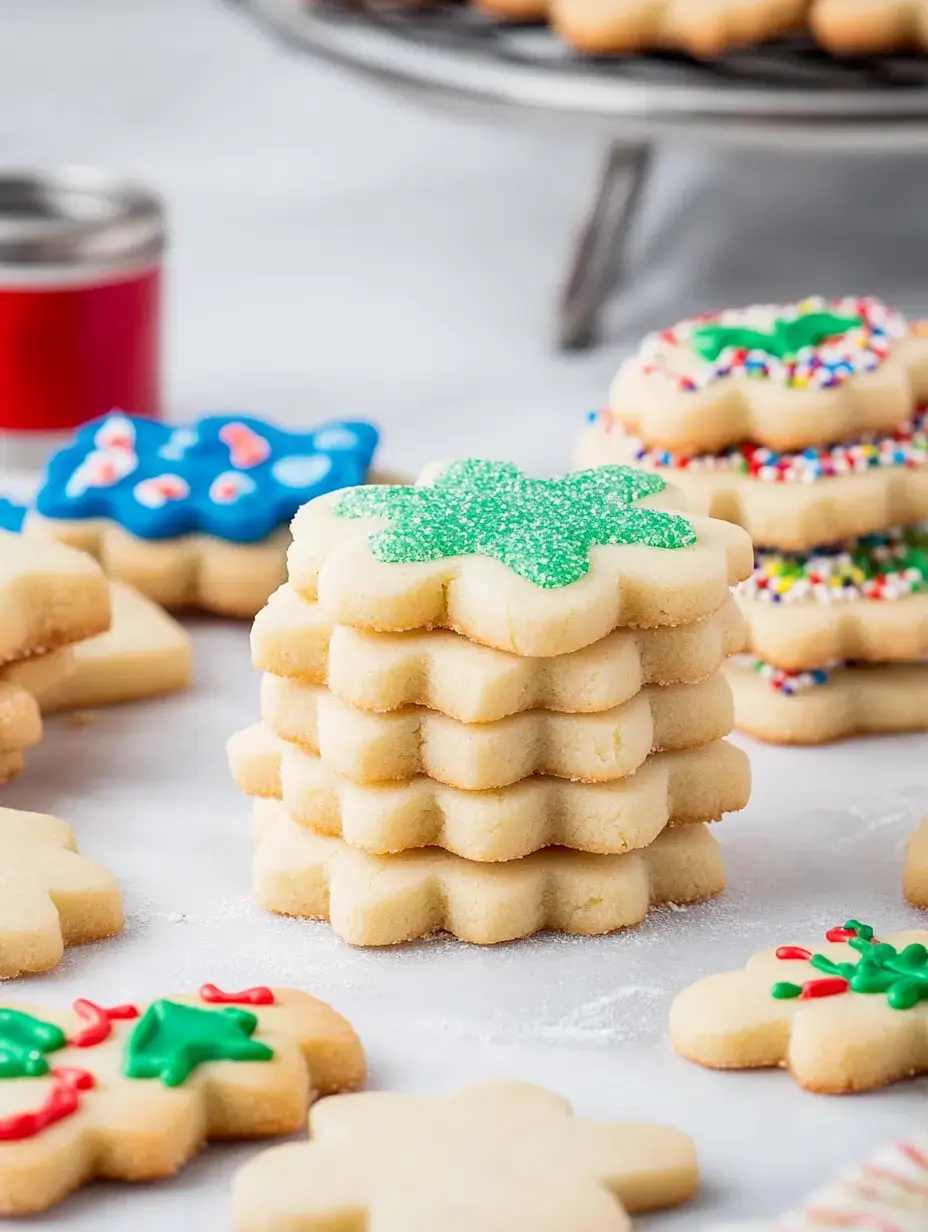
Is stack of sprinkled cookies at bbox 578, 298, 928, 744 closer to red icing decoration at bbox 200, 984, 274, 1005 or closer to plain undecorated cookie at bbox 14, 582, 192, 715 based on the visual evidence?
plain undecorated cookie at bbox 14, 582, 192, 715

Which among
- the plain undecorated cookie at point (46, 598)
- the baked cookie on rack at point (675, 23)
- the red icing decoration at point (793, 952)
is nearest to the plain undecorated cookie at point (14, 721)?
the plain undecorated cookie at point (46, 598)

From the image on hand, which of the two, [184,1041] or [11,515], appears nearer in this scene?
[184,1041]

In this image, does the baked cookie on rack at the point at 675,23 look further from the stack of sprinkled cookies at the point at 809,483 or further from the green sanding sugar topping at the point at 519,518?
the green sanding sugar topping at the point at 519,518

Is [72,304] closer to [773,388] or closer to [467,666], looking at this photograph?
[773,388]

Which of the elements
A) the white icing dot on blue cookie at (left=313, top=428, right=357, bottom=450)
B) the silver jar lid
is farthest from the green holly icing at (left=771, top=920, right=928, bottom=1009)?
the silver jar lid

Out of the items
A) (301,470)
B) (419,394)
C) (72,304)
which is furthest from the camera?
(419,394)

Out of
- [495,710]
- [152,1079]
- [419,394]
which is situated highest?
[495,710]

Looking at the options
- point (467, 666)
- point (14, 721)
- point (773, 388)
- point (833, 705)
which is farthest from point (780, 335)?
point (14, 721)
